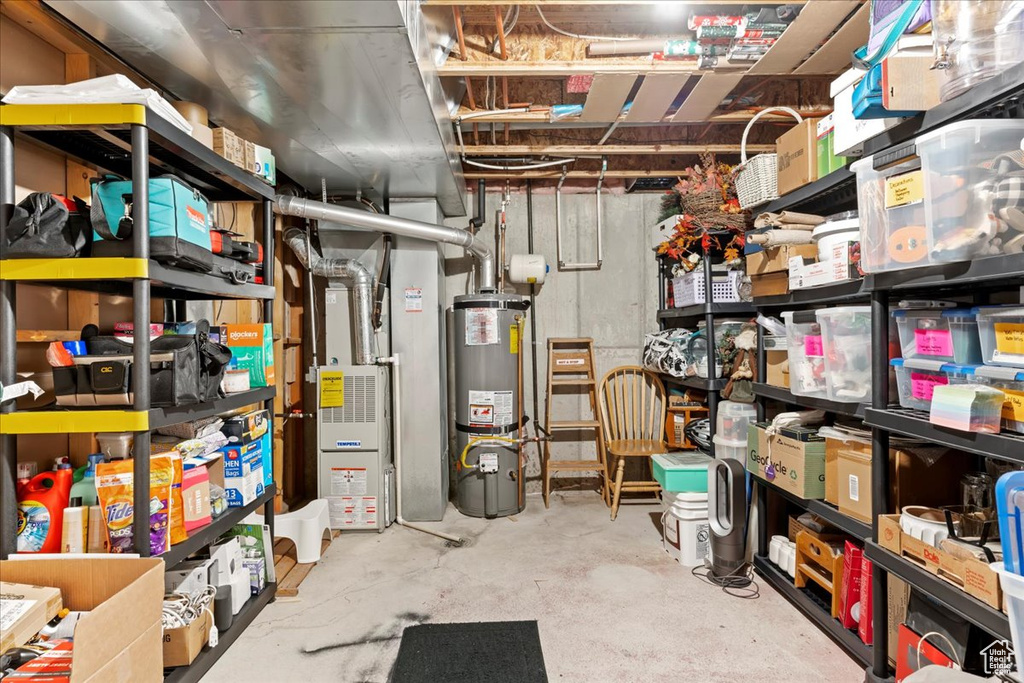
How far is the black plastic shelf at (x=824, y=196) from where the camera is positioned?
7.43ft

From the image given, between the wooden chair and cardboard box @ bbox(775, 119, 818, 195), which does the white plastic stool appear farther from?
cardboard box @ bbox(775, 119, 818, 195)

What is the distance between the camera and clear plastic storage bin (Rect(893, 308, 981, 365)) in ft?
5.35

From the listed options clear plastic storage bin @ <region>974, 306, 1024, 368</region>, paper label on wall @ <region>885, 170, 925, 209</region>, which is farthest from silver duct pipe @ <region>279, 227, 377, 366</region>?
clear plastic storage bin @ <region>974, 306, 1024, 368</region>

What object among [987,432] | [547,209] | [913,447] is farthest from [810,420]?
[547,209]

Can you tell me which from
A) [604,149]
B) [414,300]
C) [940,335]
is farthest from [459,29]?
[940,335]

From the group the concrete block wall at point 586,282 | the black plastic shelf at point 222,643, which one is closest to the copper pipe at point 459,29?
the concrete block wall at point 586,282

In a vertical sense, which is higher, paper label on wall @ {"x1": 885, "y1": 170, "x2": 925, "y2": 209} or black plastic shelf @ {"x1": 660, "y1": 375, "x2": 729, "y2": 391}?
paper label on wall @ {"x1": 885, "y1": 170, "x2": 925, "y2": 209}

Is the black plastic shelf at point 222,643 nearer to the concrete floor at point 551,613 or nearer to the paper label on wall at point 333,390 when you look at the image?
the concrete floor at point 551,613

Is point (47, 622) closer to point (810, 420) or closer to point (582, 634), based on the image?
point (582, 634)

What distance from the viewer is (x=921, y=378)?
1.82 m

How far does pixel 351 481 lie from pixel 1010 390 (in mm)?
3383

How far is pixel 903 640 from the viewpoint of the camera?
6.04ft

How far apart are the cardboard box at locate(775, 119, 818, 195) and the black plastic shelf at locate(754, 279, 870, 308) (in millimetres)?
513

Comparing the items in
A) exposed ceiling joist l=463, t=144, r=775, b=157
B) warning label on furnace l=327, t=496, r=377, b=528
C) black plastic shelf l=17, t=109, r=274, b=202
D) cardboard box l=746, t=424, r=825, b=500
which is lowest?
warning label on furnace l=327, t=496, r=377, b=528
